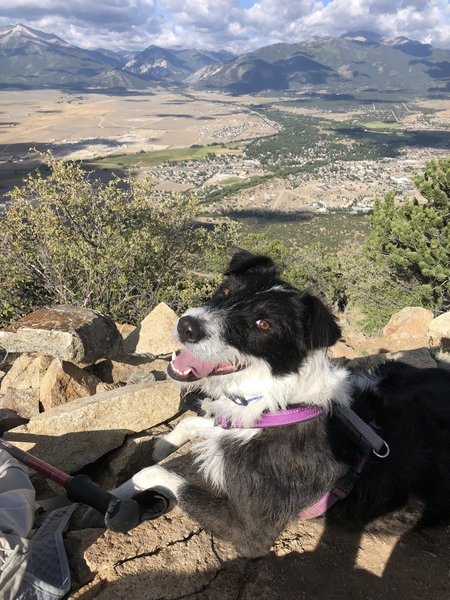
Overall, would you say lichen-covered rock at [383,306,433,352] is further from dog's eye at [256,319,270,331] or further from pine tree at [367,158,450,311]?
pine tree at [367,158,450,311]

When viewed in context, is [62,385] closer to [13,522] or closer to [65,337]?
[65,337]

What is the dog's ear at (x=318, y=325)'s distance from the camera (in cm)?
283

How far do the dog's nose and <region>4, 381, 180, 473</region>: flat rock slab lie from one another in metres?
1.91

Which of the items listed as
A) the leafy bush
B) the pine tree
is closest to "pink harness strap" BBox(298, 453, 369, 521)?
the leafy bush

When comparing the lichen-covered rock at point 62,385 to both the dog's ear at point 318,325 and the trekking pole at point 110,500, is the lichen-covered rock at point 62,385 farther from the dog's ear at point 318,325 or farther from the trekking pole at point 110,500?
the dog's ear at point 318,325

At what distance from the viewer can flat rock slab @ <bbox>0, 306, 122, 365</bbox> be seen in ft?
19.0

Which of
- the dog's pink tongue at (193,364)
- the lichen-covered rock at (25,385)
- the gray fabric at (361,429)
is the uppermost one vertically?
the dog's pink tongue at (193,364)

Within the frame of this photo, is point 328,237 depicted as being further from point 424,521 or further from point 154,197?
point 424,521

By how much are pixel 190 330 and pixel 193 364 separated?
291mm

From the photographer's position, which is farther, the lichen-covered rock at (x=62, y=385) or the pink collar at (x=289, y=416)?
the lichen-covered rock at (x=62, y=385)

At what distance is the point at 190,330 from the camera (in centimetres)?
294

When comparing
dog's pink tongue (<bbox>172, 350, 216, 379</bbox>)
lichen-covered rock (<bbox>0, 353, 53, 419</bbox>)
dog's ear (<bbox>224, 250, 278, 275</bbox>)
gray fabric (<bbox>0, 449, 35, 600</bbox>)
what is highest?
dog's ear (<bbox>224, 250, 278, 275</bbox>)

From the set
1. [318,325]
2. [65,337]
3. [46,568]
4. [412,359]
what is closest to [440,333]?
[412,359]

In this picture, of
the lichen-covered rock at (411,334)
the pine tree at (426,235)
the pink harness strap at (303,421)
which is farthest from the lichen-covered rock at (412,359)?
the pine tree at (426,235)
